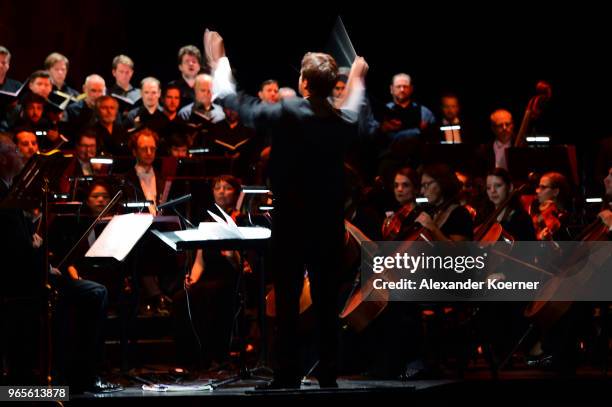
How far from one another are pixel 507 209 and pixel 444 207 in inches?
23.9

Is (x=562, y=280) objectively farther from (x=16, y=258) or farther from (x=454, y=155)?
(x=16, y=258)

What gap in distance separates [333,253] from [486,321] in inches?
78.6

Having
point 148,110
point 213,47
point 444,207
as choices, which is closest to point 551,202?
point 444,207

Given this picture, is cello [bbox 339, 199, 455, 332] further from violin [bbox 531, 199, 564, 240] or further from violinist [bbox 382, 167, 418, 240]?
violin [bbox 531, 199, 564, 240]

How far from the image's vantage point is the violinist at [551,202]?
271 inches

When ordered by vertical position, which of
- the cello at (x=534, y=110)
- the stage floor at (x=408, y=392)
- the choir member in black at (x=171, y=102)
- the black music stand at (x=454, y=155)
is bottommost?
the stage floor at (x=408, y=392)

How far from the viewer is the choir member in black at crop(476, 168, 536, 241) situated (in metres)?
6.67

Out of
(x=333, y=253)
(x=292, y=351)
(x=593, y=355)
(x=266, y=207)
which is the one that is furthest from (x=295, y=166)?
(x=593, y=355)

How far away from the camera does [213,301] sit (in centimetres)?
669

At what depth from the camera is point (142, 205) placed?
6000mm

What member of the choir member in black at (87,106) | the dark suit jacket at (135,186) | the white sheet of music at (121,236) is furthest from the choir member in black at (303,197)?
the choir member in black at (87,106)

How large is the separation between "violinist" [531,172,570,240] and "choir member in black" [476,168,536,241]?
0.18 m

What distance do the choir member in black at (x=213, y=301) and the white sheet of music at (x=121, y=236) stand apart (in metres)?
1.33

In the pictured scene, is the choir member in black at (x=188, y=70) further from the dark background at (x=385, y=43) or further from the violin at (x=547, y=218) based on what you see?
the violin at (x=547, y=218)
